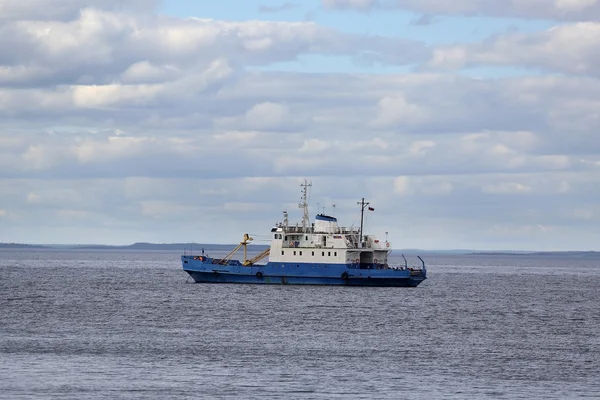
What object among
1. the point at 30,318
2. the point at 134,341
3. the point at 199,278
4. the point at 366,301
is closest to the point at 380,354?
the point at 134,341

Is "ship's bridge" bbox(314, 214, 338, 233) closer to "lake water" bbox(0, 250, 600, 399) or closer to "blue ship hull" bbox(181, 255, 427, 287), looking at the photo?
"blue ship hull" bbox(181, 255, 427, 287)

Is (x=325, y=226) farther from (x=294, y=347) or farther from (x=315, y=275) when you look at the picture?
(x=294, y=347)

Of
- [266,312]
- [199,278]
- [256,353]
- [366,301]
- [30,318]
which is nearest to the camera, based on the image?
[256,353]

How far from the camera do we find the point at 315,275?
4033 inches

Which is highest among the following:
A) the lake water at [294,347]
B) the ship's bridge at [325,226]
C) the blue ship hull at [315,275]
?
the ship's bridge at [325,226]

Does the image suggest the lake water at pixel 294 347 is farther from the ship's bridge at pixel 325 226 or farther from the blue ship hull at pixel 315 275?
the ship's bridge at pixel 325 226

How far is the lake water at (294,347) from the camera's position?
44719mm

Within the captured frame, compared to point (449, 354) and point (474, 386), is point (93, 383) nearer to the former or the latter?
point (474, 386)

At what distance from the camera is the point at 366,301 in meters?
91.6

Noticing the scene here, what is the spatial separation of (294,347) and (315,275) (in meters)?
44.2

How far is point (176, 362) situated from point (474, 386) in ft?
48.2

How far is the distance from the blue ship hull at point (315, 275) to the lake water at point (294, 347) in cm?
299

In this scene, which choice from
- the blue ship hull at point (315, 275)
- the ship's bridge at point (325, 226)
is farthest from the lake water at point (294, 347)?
the ship's bridge at point (325, 226)

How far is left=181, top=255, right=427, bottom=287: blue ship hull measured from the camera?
102312 mm
